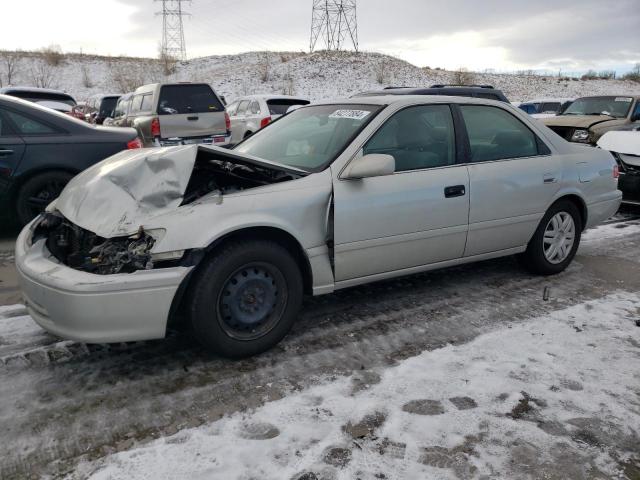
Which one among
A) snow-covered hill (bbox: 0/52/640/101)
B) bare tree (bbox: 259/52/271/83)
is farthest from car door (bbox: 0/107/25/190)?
bare tree (bbox: 259/52/271/83)

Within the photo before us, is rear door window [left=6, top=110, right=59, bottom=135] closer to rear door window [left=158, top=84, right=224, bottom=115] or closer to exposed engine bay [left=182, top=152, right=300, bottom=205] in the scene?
exposed engine bay [left=182, top=152, right=300, bottom=205]

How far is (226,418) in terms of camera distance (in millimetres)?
2596

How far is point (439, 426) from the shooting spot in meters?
2.55

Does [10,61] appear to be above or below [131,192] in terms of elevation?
above

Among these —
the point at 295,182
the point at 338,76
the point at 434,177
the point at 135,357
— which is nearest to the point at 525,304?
the point at 434,177

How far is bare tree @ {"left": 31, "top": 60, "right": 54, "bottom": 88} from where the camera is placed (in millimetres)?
36328

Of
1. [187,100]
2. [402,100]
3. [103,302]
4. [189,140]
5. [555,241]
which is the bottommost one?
[555,241]

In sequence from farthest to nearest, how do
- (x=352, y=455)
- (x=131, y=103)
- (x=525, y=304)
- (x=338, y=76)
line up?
(x=338, y=76) → (x=131, y=103) → (x=525, y=304) → (x=352, y=455)

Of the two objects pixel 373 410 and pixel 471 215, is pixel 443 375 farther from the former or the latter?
pixel 471 215

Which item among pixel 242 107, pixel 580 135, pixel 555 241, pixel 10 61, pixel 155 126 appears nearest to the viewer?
pixel 555 241

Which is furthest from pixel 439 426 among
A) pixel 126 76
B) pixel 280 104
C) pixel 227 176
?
pixel 126 76

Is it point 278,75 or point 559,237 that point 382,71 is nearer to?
point 278,75

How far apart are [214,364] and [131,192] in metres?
1.15

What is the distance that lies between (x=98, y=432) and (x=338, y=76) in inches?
1350
